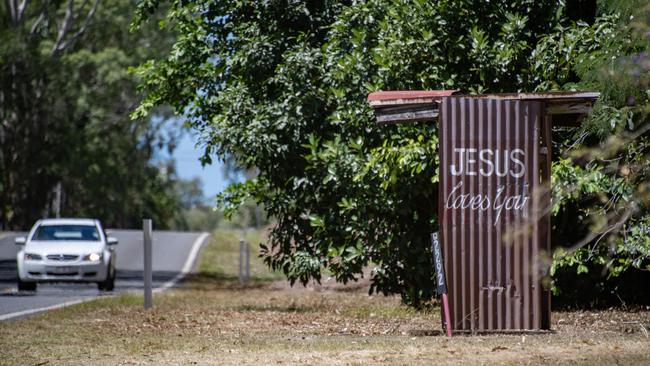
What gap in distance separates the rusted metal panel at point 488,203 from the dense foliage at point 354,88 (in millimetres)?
2330

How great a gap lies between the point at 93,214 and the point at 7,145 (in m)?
19.4

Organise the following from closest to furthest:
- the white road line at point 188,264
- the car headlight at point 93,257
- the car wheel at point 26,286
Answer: the car headlight at point 93,257, the car wheel at point 26,286, the white road line at point 188,264

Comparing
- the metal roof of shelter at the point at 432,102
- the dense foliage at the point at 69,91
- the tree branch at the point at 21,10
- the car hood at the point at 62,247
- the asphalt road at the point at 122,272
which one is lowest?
the asphalt road at the point at 122,272

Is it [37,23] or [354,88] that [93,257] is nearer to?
[354,88]

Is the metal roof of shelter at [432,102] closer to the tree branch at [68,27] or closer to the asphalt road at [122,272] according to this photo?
the asphalt road at [122,272]

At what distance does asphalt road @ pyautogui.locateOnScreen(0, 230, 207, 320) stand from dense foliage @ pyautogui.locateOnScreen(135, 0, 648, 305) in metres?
4.30

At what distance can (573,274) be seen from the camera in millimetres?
18453

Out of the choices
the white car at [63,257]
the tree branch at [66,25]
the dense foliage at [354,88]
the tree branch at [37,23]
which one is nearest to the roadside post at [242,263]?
the white car at [63,257]

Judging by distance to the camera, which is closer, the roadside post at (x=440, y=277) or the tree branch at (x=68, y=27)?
the roadside post at (x=440, y=277)

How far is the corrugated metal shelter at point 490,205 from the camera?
13.2 metres

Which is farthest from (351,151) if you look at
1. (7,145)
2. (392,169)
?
(7,145)

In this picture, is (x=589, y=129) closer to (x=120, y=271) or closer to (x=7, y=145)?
(x=120, y=271)

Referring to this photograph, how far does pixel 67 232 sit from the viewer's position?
1049 inches

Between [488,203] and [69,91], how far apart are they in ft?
128
